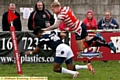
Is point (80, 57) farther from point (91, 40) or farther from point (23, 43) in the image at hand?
point (91, 40)

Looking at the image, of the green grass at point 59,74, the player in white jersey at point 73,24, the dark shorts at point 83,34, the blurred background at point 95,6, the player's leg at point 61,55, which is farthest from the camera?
the blurred background at point 95,6

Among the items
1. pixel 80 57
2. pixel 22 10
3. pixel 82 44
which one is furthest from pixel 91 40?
pixel 22 10

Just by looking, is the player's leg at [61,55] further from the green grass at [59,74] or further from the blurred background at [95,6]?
the blurred background at [95,6]

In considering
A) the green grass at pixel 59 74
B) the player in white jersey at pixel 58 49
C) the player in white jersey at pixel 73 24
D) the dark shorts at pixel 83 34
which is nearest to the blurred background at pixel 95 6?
the green grass at pixel 59 74

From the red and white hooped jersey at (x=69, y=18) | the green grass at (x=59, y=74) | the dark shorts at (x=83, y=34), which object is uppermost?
the red and white hooped jersey at (x=69, y=18)

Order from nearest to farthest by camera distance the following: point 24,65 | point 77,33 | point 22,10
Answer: point 77,33 → point 24,65 → point 22,10

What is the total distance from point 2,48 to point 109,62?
3.63 meters

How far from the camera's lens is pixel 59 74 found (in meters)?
15.0

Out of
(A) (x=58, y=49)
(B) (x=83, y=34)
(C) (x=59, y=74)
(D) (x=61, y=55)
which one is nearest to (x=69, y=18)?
(B) (x=83, y=34)

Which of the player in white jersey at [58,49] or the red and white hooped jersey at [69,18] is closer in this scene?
the player in white jersey at [58,49]

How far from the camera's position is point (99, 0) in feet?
76.4

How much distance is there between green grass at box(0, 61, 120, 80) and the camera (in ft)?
46.3

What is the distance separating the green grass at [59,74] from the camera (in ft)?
46.3

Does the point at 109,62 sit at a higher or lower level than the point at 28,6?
lower
